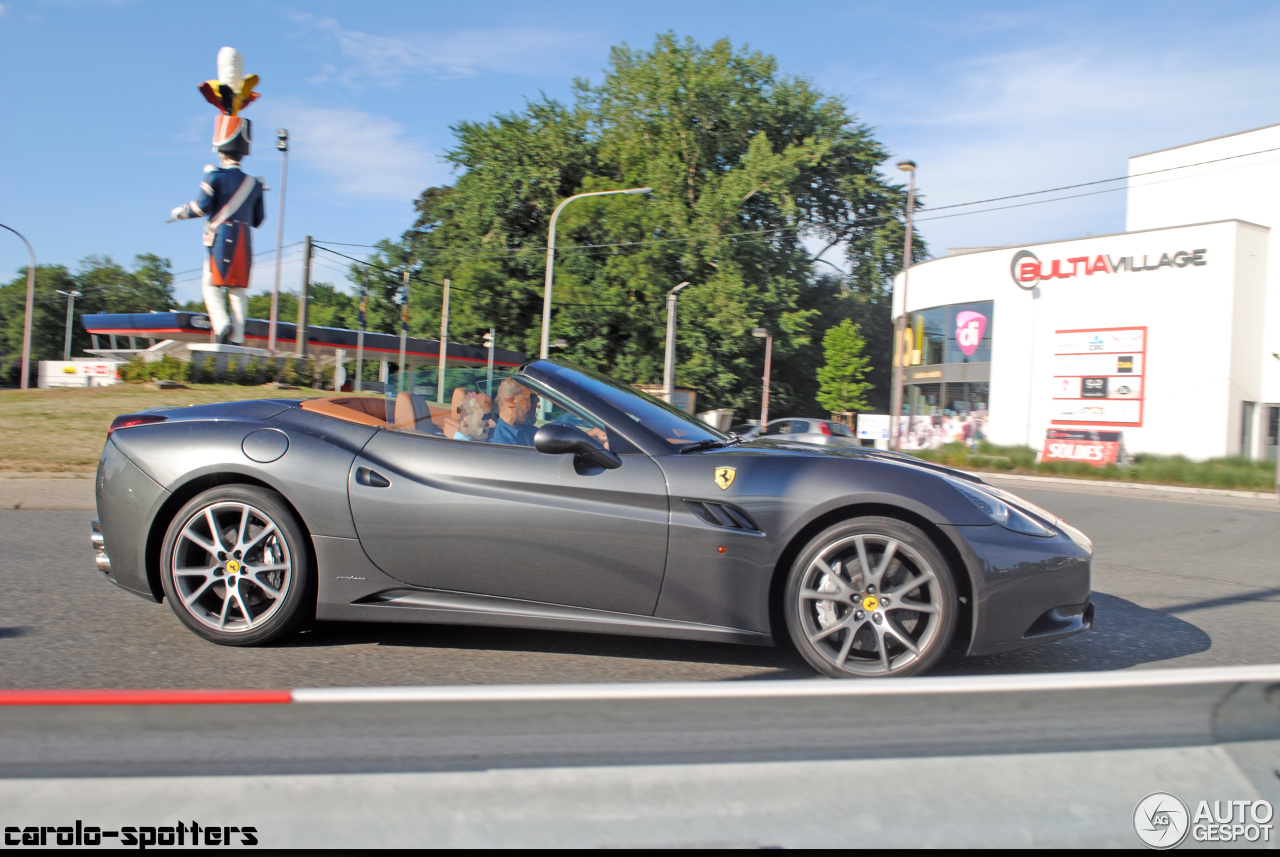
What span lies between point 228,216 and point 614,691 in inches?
1303

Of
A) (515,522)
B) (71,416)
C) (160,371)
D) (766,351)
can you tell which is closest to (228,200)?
(160,371)

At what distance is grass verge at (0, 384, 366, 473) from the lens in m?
13.5

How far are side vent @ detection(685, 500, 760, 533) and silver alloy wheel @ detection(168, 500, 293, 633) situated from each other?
175 cm

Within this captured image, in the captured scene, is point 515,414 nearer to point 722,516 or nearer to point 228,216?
point 722,516

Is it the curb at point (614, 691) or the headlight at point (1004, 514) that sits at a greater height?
the headlight at point (1004, 514)

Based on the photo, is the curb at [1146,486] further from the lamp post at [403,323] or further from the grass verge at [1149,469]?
the lamp post at [403,323]

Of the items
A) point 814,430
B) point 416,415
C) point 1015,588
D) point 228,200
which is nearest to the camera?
point 1015,588

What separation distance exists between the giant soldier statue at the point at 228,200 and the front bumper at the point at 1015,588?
3260 cm

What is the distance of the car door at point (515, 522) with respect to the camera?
11.3 ft

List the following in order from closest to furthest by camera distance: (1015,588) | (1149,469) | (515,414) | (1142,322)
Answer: (1015,588) → (515,414) → (1149,469) → (1142,322)

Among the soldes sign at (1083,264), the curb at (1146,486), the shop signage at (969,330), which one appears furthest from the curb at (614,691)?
the shop signage at (969,330)

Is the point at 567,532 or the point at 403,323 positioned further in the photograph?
the point at 403,323

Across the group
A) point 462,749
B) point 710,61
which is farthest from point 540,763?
point 710,61

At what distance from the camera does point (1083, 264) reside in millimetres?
31828
